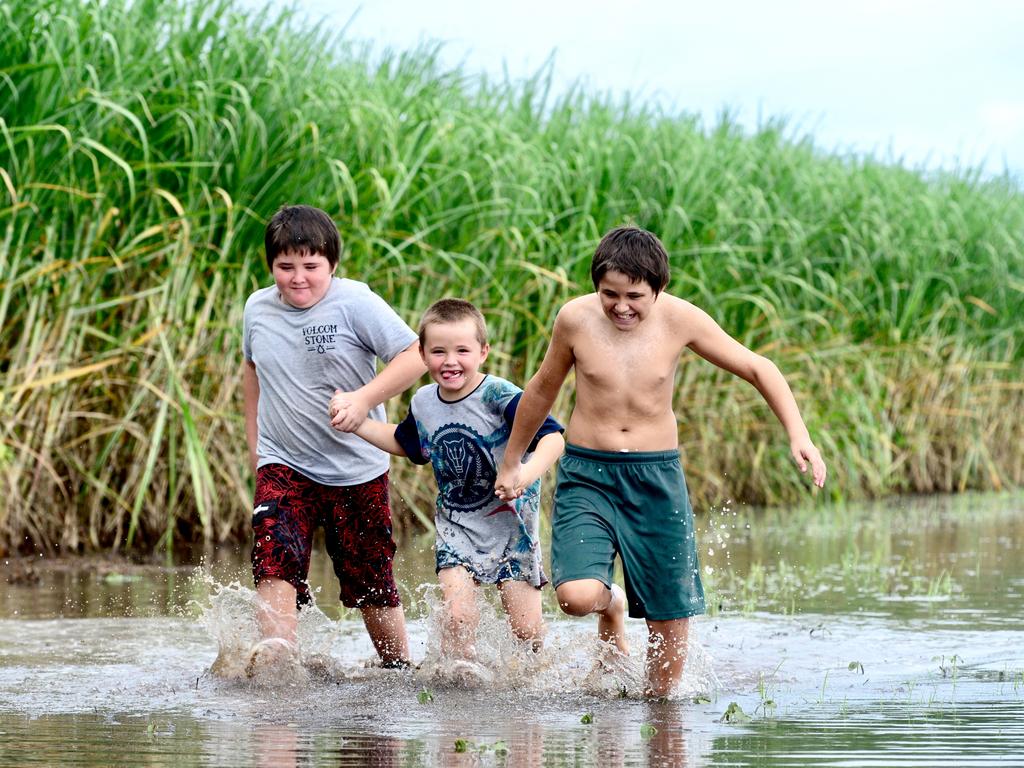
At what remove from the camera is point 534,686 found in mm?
4992

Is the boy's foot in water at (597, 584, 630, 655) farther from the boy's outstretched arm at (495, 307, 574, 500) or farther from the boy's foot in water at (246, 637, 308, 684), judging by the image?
the boy's foot in water at (246, 637, 308, 684)

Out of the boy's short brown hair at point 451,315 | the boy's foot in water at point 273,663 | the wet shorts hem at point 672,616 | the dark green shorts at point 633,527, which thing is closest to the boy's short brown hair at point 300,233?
the boy's short brown hair at point 451,315

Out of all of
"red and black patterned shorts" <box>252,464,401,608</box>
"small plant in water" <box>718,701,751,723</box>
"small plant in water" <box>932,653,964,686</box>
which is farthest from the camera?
"small plant in water" <box>932,653,964,686</box>

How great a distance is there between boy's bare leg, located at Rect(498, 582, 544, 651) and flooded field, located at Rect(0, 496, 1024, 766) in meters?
0.07

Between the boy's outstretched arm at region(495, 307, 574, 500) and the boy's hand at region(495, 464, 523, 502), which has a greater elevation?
Result: the boy's outstretched arm at region(495, 307, 574, 500)

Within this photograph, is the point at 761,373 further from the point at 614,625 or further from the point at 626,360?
the point at 614,625

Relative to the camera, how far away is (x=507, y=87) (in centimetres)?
1435

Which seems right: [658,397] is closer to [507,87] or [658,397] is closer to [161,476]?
[161,476]

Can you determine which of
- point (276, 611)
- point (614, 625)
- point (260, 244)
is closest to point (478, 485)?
point (614, 625)

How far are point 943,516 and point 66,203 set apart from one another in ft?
24.0

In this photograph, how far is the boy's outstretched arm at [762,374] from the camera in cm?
459

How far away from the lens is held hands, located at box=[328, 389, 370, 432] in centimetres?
499

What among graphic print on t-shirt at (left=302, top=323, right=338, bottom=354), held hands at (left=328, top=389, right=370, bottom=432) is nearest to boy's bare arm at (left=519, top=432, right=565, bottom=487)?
held hands at (left=328, top=389, right=370, bottom=432)

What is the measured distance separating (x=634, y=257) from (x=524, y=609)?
1230 millimetres
